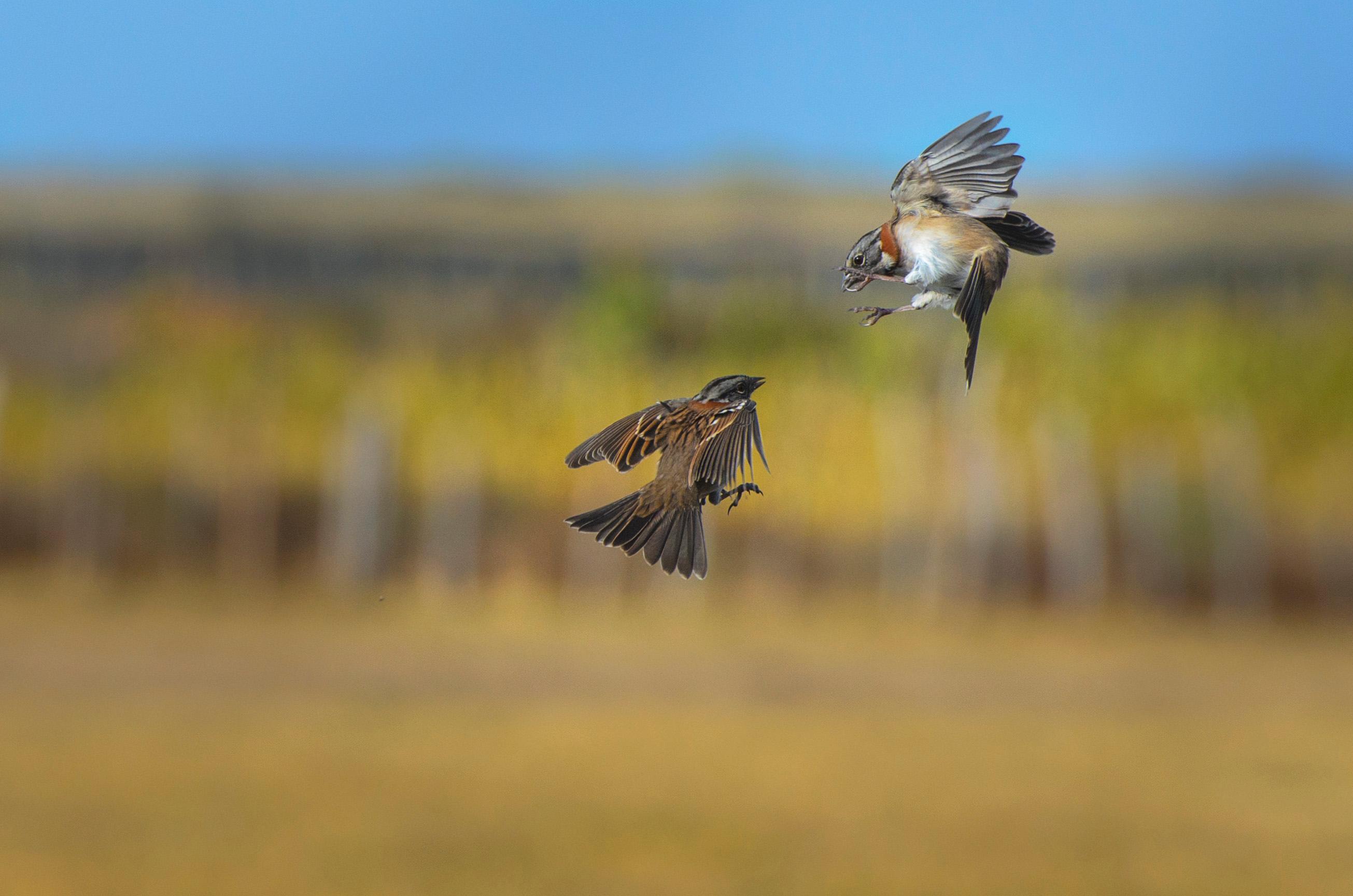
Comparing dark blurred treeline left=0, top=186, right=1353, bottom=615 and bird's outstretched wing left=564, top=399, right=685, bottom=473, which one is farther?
dark blurred treeline left=0, top=186, right=1353, bottom=615

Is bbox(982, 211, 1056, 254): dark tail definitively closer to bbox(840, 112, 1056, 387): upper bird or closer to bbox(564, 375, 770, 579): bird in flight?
bbox(840, 112, 1056, 387): upper bird

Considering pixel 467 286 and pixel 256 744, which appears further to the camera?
pixel 256 744

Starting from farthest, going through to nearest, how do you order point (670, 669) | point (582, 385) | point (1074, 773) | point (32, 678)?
Result: 1. point (670, 669)
2. point (32, 678)
3. point (1074, 773)
4. point (582, 385)

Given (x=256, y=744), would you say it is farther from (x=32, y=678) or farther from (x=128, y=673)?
(x=32, y=678)

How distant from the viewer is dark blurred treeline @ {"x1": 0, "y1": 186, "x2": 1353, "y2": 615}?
657 inches

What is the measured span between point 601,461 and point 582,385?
161 inches

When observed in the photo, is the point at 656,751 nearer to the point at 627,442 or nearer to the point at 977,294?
the point at 627,442

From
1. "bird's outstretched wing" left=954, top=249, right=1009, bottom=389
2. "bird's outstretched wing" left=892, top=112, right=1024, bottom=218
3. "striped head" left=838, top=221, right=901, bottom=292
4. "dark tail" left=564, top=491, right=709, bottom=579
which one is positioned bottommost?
"dark tail" left=564, top=491, right=709, bottom=579

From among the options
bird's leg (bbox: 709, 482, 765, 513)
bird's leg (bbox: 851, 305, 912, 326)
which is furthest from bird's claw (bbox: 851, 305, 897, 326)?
bird's leg (bbox: 709, 482, 765, 513)

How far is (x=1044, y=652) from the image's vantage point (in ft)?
190

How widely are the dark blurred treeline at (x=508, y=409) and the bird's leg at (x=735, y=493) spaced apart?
6.11 meters

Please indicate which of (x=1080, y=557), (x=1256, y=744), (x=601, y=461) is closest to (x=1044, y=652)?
(x=1256, y=744)

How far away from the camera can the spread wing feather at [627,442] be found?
107cm

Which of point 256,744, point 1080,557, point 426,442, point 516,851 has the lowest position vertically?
point 516,851
